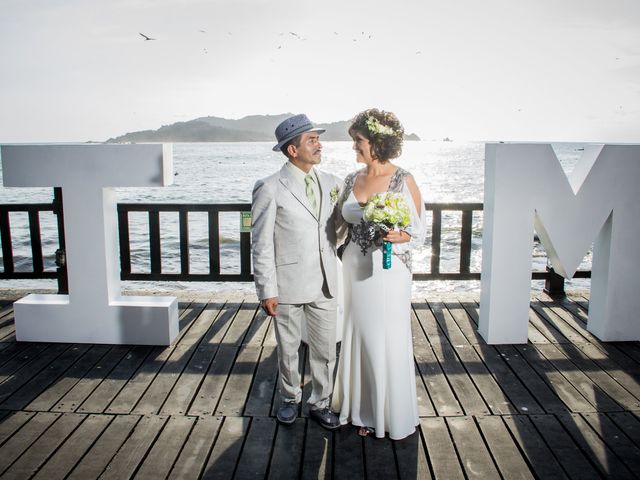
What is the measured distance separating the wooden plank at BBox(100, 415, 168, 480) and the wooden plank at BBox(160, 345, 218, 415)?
0.44 feet

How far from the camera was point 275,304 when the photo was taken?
3070 mm

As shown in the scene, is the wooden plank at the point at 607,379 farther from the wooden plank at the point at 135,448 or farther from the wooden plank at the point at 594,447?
the wooden plank at the point at 135,448

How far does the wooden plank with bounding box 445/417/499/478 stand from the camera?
2.79 meters

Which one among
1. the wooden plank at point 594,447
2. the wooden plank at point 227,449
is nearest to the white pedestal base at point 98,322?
the wooden plank at point 227,449

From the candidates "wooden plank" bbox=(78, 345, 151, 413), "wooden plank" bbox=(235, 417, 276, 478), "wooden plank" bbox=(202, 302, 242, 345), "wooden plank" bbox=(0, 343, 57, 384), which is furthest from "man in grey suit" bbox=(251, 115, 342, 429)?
"wooden plank" bbox=(0, 343, 57, 384)

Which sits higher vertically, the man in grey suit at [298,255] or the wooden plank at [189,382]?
the man in grey suit at [298,255]

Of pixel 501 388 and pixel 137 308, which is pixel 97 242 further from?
pixel 501 388

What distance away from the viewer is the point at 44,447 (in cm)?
301

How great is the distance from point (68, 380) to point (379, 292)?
243 cm

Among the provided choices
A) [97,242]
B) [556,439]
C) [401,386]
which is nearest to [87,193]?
[97,242]

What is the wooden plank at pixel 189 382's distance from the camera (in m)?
3.48

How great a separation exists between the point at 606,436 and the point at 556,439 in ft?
1.03

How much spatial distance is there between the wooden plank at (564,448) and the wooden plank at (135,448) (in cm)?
229

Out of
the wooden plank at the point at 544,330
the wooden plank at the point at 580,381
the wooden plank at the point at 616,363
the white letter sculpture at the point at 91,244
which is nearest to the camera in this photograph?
the wooden plank at the point at 580,381
